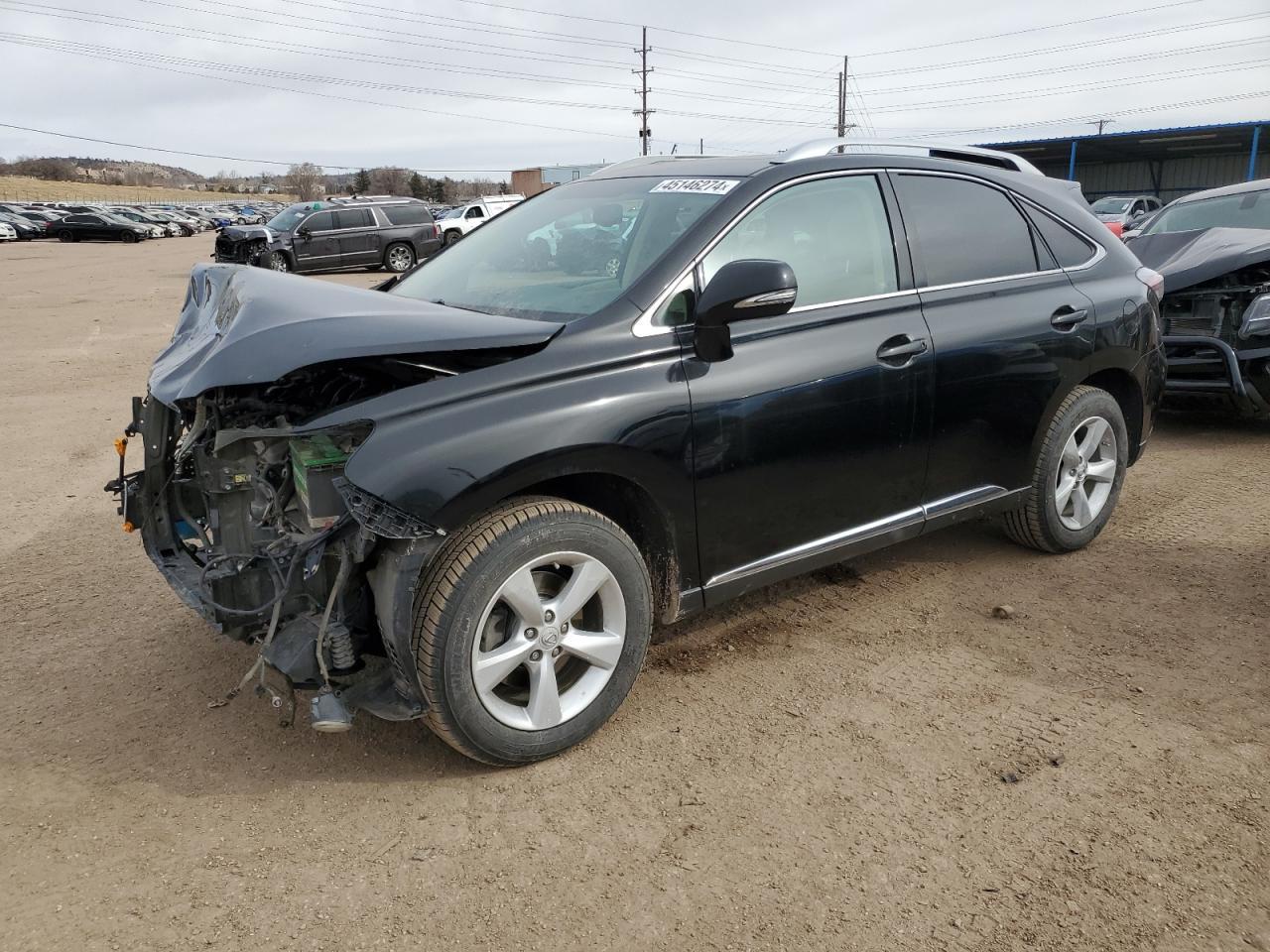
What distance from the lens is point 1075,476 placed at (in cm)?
446

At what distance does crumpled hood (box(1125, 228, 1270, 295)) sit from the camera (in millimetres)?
6527

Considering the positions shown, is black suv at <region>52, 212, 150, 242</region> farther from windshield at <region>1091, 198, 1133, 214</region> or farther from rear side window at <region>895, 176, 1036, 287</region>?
rear side window at <region>895, 176, 1036, 287</region>

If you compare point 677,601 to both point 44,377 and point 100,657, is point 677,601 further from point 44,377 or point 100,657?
point 44,377

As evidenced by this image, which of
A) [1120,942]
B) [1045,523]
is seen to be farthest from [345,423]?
[1045,523]

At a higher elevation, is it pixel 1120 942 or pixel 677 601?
pixel 677 601

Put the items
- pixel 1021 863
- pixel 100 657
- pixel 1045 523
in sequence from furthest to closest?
pixel 1045 523
pixel 100 657
pixel 1021 863

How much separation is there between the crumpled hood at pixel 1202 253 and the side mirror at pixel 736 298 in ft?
16.2

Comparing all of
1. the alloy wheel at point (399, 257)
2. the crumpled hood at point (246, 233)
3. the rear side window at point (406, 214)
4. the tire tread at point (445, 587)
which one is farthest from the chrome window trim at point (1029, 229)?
the rear side window at point (406, 214)

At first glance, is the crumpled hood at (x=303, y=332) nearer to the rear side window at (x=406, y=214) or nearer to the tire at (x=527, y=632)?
the tire at (x=527, y=632)

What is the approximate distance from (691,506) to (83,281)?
878 inches

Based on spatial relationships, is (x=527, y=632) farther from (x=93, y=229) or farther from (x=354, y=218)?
(x=93, y=229)

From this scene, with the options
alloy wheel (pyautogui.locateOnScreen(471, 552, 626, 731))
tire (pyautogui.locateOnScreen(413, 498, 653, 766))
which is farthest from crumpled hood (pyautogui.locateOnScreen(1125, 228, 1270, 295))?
alloy wheel (pyautogui.locateOnScreen(471, 552, 626, 731))

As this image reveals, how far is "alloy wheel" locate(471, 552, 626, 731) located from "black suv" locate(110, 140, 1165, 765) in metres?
0.01

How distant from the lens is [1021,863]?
2471mm
